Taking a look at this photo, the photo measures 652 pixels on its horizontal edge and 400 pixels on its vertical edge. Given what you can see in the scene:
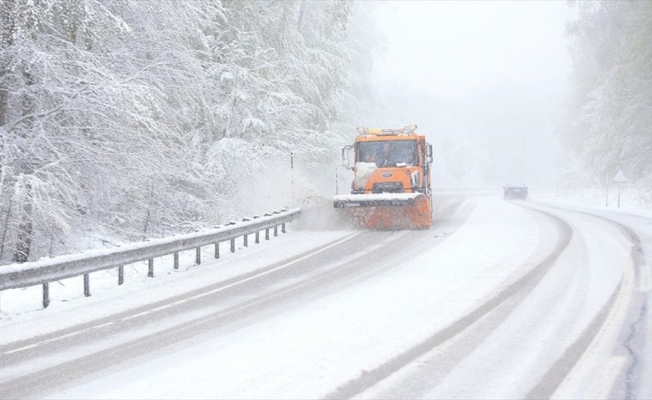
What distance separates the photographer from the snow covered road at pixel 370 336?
4566mm

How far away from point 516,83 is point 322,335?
13185 cm

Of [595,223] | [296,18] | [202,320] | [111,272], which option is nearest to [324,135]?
[296,18]

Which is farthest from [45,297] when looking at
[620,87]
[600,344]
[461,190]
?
[461,190]

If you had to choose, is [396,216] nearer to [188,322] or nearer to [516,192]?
[188,322]

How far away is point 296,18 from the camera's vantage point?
25141mm

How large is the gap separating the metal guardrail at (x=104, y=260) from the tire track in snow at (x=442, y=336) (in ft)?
18.2

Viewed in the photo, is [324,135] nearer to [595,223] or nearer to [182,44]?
[182,44]

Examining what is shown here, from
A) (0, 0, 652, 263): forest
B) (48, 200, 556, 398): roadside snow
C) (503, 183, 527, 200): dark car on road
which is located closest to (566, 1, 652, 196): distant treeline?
(0, 0, 652, 263): forest

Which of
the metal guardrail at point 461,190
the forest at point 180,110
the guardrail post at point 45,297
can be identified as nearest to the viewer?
the guardrail post at point 45,297

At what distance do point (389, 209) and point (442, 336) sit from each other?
1037cm

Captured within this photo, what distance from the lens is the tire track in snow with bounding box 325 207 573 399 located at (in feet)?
14.7

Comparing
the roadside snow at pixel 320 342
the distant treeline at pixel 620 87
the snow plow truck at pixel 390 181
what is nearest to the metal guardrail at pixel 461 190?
the distant treeline at pixel 620 87

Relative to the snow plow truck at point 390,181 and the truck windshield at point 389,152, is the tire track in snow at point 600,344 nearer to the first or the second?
the snow plow truck at point 390,181

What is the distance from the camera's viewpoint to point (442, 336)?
5750 millimetres
